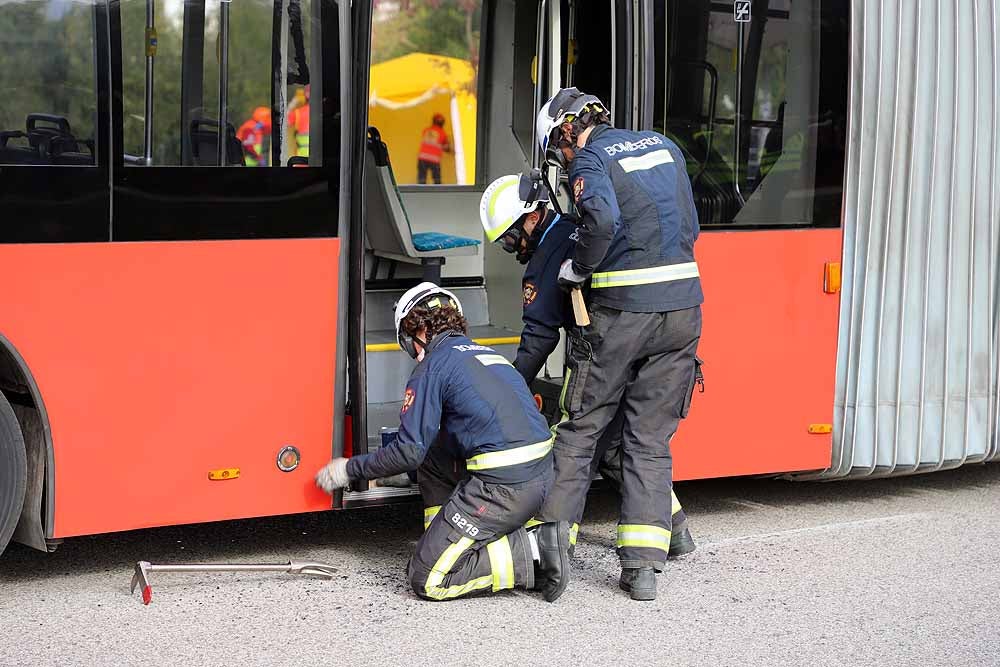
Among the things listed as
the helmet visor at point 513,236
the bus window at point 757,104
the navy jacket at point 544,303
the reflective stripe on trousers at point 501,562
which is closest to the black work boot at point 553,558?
the reflective stripe on trousers at point 501,562

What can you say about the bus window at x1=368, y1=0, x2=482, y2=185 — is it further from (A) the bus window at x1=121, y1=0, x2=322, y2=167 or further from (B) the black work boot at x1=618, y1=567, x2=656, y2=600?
(B) the black work boot at x1=618, y1=567, x2=656, y2=600

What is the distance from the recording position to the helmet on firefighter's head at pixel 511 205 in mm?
5109

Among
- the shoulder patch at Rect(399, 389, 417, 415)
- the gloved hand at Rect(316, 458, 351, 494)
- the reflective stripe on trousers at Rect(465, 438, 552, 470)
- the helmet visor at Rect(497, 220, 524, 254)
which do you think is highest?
the helmet visor at Rect(497, 220, 524, 254)

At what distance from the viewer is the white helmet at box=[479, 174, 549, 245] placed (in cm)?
511

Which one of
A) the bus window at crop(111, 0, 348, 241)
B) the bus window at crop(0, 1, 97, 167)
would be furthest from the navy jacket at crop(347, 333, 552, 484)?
the bus window at crop(0, 1, 97, 167)

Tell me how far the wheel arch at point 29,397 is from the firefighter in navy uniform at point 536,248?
179 centimetres

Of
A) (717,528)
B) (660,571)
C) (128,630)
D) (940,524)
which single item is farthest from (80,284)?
(940,524)

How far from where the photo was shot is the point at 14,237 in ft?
14.3

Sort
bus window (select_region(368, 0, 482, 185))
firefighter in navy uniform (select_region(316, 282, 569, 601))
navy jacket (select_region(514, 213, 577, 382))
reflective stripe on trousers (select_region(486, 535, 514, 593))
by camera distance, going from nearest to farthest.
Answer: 1. firefighter in navy uniform (select_region(316, 282, 569, 601))
2. reflective stripe on trousers (select_region(486, 535, 514, 593))
3. navy jacket (select_region(514, 213, 577, 382))
4. bus window (select_region(368, 0, 482, 185))

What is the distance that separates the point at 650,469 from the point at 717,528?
43.3 inches

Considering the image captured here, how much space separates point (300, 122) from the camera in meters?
4.78

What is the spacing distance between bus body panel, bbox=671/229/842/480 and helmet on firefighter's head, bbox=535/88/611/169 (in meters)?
0.81

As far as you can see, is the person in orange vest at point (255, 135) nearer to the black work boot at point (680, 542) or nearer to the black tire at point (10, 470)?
the black tire at point (10, 470)

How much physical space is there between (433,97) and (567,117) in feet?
8.62
